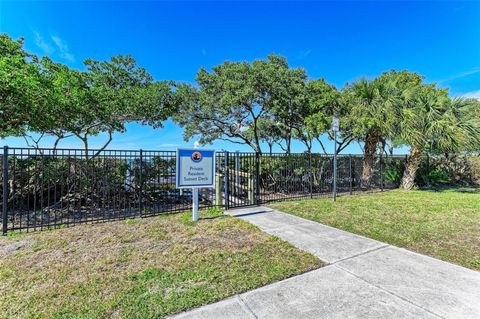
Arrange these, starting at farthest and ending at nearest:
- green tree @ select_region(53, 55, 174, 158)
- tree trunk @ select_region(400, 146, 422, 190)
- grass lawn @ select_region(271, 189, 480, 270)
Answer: tree trunk @ select_region(400, 146, 422, 190), green tree @ select_region(53, 55, 174, 158), grass lawn @ select_region(271, 189, 480, 270)

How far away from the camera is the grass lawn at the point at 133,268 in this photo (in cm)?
234

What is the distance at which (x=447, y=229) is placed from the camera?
4812 millimetres

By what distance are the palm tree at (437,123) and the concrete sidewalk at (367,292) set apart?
7492 mm

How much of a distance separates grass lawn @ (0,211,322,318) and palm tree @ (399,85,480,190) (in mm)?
8356

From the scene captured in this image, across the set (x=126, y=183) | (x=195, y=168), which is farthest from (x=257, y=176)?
(x=126, y=183)

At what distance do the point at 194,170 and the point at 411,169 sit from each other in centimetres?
1083

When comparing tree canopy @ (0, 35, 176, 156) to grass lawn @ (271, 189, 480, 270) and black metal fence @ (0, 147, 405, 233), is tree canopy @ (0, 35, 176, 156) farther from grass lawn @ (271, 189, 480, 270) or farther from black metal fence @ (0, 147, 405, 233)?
grass lawn @ (271, 189, 480, 270)

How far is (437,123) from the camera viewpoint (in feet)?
29.8

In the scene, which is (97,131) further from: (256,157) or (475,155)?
(475,155)

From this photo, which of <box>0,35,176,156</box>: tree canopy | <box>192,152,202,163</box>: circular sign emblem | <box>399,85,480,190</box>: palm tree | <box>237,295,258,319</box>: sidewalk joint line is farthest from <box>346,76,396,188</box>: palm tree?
<box>237,295,258,319</box>: sidewalk joint line

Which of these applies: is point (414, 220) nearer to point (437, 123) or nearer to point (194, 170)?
point (194, 170)

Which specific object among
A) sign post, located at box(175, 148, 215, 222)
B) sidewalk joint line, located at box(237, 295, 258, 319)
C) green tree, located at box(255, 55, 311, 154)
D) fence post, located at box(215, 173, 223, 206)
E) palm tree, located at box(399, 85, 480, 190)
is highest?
green tree, located at box(255, 55, 311, 154)

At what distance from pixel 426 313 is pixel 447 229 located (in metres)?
3.71

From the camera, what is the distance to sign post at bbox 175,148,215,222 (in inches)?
209
